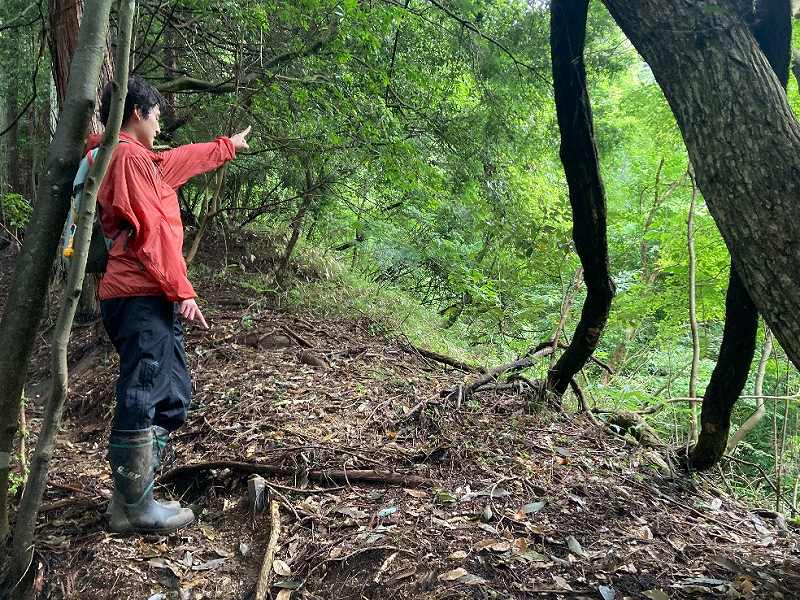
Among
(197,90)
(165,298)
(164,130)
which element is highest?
(197,90)

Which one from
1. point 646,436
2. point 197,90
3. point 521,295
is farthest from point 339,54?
point 521,295

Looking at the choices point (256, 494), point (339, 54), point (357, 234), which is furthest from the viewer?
point (357, 234)

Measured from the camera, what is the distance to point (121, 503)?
248 cm

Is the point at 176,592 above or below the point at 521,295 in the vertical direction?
below

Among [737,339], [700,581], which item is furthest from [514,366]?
[700,581]

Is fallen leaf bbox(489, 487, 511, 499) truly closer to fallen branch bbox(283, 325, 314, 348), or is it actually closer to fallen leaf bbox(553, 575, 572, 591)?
fallen leaf bbox(553, 575, 572, 591)

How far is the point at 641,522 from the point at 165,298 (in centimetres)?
269

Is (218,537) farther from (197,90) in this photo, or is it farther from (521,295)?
(521,295)

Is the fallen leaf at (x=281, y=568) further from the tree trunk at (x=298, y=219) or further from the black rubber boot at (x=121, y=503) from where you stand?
the tree trunk at (x=298, y=219)

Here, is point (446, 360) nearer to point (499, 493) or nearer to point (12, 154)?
point (499, 493)

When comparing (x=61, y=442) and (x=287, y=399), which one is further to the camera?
(x=287, y=399)

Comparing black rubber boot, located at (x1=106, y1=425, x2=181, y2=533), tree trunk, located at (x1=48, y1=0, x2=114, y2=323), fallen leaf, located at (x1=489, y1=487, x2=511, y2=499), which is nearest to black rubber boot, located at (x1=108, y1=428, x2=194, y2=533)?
black rubber boot, located at (x1=106, y1=425, x2=181, y2=533)

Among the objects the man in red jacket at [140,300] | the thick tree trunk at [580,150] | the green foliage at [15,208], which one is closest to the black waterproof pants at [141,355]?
the man in red jacket at [140,300]

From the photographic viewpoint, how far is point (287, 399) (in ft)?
12.8
